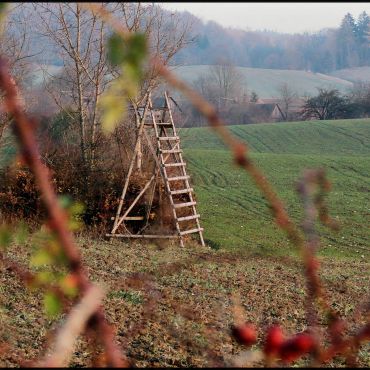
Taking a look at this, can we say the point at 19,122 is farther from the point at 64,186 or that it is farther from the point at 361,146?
the point at 361,146

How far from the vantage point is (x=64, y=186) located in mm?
11672

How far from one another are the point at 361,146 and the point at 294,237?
130 ft

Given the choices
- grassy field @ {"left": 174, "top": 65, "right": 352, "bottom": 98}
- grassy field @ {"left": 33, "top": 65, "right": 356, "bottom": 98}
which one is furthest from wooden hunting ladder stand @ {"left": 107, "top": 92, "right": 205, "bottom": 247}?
grassy field @ {"left": 174, "top": 65, "right": 352, "bottom": 98}

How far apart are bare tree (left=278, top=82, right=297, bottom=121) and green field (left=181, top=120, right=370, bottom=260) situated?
13.8 m

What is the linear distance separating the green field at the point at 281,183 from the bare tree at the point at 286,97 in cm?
1376

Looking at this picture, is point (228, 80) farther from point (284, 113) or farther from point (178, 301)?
point (178, 301)

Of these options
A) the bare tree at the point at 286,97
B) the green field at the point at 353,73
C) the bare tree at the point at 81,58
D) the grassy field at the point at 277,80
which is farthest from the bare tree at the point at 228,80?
the bare tree at the point at 81,58

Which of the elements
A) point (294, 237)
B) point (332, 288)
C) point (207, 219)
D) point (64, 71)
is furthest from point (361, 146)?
point (294, 237)

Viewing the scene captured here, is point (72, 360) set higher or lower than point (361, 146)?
higher

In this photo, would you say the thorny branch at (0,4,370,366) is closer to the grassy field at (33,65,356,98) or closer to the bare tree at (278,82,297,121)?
the bare tree at (278,82,297,121)

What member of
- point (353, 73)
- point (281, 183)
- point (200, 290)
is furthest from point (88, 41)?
point (353, 73)

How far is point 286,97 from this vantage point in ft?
220

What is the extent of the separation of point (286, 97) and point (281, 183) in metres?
43.5

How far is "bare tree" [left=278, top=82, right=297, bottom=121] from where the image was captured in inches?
2418
